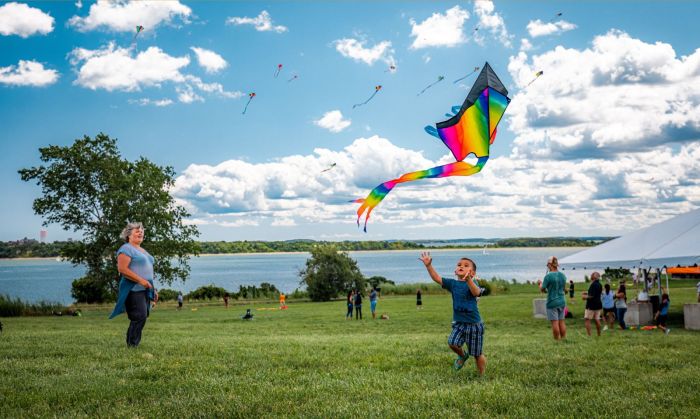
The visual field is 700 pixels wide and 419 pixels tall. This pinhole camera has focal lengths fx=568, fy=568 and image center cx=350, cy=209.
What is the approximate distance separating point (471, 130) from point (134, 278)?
5.69 m

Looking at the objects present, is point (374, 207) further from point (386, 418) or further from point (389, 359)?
point (389, 359)

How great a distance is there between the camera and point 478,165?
18.5ft

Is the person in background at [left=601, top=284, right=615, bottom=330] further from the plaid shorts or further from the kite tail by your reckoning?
the kite tail

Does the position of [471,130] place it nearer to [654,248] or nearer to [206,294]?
[654,248]

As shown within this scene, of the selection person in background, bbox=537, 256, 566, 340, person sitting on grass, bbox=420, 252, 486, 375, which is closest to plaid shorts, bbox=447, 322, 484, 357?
person sitting on grass, bbox=420, 252, 486, 375

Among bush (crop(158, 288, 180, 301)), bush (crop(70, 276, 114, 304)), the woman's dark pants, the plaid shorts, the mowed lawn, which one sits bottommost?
bush (crop(158, 288, 180, 301))

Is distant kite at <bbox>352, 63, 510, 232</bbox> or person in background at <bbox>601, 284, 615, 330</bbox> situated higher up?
distant kite at <bbox>352, 63, 510, 232</bbox>

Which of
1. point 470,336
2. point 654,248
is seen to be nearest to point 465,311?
point 470,336

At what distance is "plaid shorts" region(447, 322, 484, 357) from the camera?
7.41 m

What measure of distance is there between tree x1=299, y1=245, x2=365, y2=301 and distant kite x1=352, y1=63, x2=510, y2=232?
5047cm

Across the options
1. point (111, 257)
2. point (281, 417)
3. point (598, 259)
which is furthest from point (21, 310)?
point (281, 417)

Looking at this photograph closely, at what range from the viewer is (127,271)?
8594mm

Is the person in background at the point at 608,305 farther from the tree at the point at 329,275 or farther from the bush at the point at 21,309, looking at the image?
the tree at the point at 329,275

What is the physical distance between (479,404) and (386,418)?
1.14 metres
